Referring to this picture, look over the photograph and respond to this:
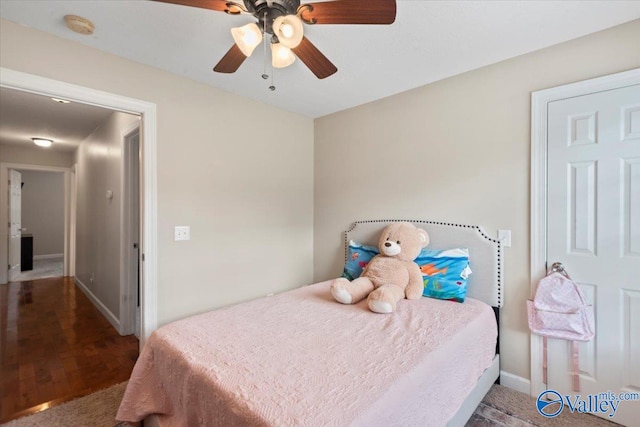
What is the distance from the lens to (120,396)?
79.4 inches

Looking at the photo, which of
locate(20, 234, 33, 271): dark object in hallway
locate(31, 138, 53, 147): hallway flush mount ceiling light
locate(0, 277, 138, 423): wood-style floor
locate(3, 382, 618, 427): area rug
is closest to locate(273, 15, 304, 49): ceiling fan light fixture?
locate(3, 382, 618, 427): area rug

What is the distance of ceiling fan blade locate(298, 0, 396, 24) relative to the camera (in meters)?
1.14

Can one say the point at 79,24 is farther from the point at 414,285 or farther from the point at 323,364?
the point at 414,285

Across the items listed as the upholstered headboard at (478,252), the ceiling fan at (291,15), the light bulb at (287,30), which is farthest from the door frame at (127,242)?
the upholstered headboard at (478,252)

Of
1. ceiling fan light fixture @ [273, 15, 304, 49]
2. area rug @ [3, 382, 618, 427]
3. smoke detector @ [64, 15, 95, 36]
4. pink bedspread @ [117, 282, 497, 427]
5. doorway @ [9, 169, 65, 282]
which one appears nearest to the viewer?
pink bedspread @ [117, 282, 497, 427]

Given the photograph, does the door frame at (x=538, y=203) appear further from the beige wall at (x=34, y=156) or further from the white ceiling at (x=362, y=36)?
the beige wall at (x=34, y=156)

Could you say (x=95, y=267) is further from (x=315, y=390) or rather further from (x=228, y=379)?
(x=315, y=390)

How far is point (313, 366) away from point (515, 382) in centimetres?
172

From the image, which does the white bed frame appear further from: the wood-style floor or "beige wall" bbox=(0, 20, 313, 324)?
the wood-style floor

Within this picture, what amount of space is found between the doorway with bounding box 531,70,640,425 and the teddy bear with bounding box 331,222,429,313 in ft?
2.52

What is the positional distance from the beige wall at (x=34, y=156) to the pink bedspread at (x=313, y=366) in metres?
5.72

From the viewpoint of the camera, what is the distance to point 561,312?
182cm

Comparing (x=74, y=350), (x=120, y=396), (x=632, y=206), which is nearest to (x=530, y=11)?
(x=632, y=206)

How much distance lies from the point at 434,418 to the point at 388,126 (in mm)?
2254
